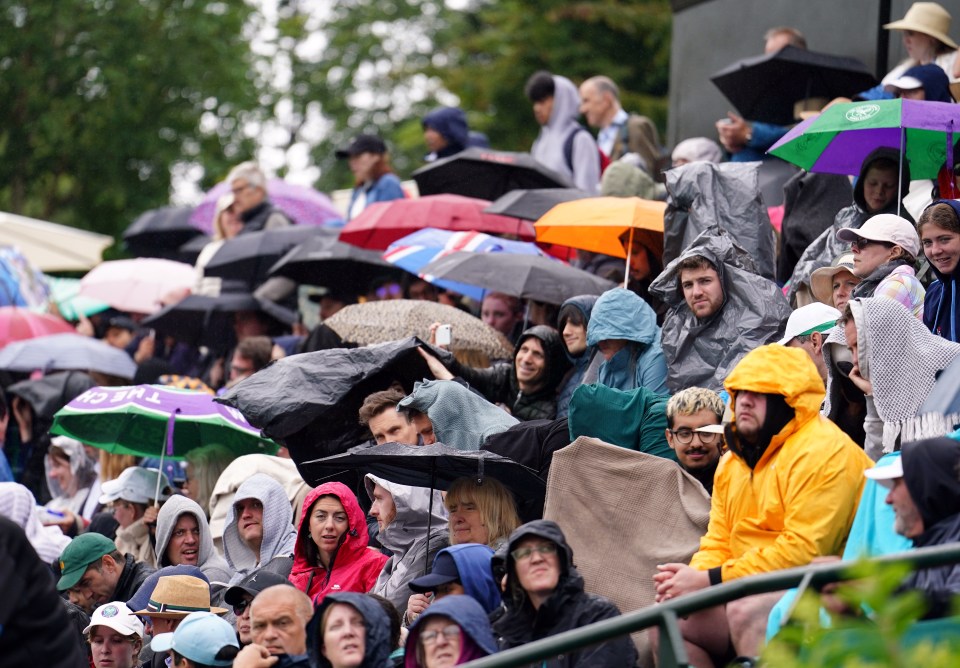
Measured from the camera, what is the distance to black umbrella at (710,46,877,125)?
1282cm

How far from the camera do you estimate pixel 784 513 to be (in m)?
6.81

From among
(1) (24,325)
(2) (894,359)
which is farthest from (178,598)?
(1) (24,325)

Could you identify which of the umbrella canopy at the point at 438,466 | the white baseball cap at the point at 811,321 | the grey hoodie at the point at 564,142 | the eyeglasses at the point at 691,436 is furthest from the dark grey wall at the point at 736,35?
the umbrella canopy at the point at 438,466

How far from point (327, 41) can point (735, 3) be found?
2118cm

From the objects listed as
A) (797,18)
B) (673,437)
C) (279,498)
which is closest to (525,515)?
(673,437)

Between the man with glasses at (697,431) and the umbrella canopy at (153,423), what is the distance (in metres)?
4.19

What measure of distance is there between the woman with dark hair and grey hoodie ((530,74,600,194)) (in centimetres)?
136

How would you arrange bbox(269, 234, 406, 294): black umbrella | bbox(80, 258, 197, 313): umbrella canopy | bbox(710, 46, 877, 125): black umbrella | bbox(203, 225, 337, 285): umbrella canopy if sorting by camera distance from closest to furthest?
bbox(710, 46, 877, 125): black umbrella < bbox(269, 234, 406, 294): black umbrella < bbox(203, 225, 337, 285): umbrella canopy < bbox(80, 258, 197, 313): umbrella canopy

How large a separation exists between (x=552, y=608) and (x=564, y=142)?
8.64 meters

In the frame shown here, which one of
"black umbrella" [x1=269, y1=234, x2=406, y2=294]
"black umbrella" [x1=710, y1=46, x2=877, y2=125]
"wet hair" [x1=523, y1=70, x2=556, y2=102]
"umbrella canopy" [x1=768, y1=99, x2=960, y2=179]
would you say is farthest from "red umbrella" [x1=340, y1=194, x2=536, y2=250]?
"umbrella canopy" [x1=768, y1=99, x2=960, y2=179]

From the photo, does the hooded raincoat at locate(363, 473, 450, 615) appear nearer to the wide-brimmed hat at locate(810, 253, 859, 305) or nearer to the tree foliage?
the wide-brimmed hat at locate(810, 253, 859, 305)

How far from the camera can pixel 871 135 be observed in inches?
396

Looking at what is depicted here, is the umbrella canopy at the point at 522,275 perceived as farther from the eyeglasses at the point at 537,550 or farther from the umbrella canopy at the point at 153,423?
the eyeglasses at the point at 537,550

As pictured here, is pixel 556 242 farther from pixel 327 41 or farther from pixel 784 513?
pixel 327 41
